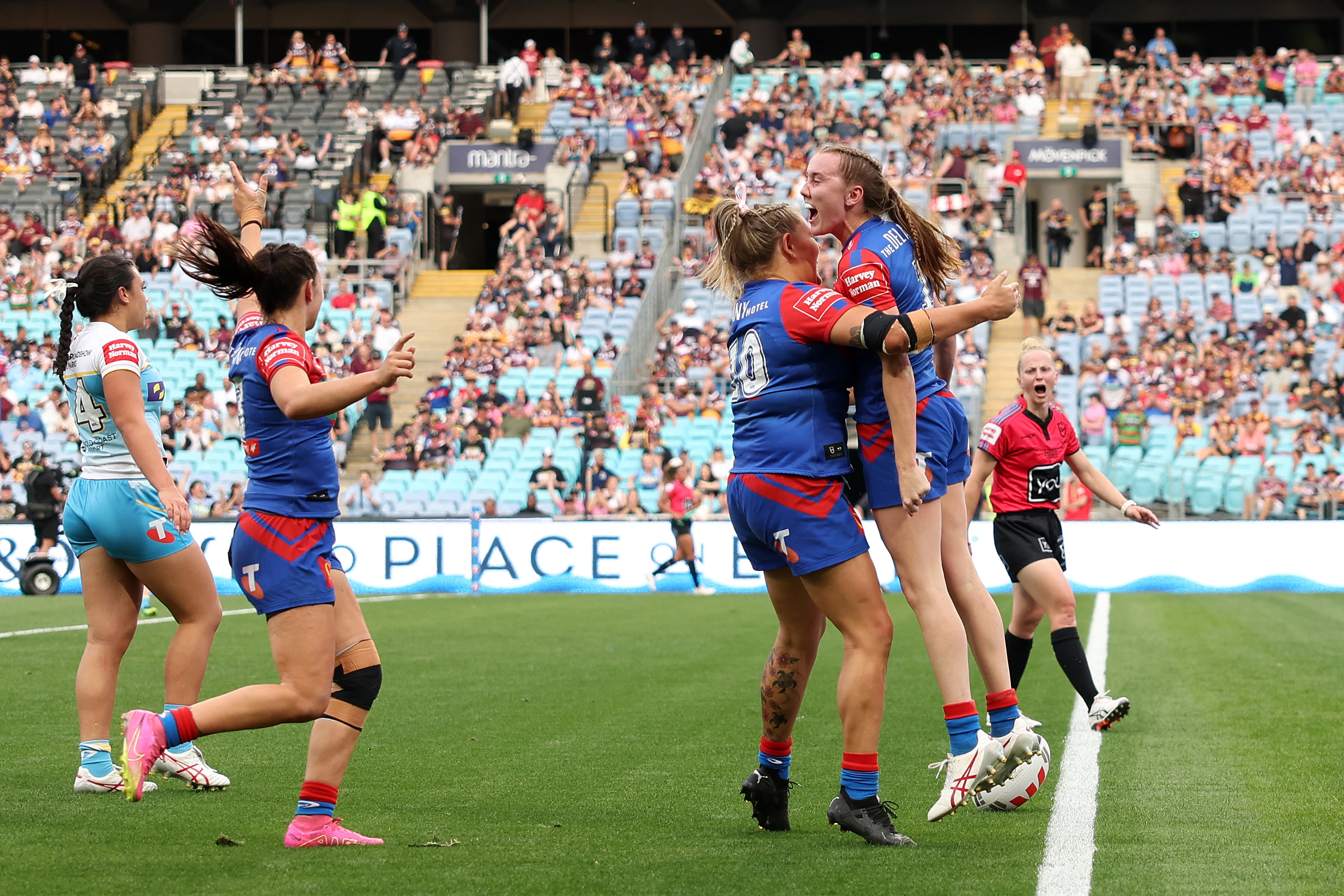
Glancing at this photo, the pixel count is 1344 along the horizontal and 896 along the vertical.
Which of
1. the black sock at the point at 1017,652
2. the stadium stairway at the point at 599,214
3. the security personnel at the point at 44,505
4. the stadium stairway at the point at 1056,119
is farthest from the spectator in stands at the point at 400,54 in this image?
the black sock at the point at 1017,652

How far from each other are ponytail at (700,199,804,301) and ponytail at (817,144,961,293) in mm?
327

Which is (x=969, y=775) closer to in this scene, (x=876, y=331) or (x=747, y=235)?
(x=876, y=331)

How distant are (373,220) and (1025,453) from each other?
2358 cm

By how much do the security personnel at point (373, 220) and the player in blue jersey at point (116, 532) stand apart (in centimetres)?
2384

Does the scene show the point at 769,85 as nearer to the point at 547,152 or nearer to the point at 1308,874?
the point at 547,152

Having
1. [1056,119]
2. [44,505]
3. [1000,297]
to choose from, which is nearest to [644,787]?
[1000,297]

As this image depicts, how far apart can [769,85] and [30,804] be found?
1177 inches

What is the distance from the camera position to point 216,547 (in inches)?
755

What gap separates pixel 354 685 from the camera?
511 centimetres

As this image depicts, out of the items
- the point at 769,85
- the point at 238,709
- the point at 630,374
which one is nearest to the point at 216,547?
the point at 630,374

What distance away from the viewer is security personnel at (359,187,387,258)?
97.0 feet

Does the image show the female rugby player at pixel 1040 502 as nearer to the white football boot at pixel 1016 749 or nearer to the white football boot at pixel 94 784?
the white football boot at pixel 1016 749

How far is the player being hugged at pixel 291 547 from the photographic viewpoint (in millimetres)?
4824

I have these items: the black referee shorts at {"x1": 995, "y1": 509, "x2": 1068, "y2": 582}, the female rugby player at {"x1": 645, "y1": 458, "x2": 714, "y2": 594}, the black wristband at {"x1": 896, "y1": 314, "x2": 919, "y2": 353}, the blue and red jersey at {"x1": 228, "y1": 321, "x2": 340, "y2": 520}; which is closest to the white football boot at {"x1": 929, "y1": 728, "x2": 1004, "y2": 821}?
the black wristband at {"x1": 896, "y1": 314, "x2": 919, "y2": 353}
